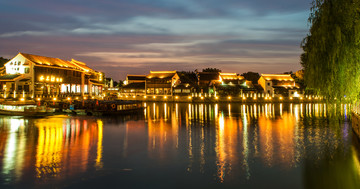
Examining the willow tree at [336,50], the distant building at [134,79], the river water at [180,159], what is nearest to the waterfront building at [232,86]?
the distant building at [134,79]

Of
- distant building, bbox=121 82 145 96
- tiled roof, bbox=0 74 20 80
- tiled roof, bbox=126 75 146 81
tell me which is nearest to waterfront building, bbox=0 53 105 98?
tiled roof, bbox=0 74 20 80

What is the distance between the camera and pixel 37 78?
218ft

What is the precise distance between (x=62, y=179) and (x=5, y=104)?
35667 millimetres

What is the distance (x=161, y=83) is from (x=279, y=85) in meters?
39.5

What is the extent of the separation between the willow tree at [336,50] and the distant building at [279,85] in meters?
83.1

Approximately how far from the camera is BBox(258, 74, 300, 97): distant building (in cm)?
9612

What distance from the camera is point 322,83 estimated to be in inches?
626

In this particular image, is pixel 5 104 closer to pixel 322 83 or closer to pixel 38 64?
pixel 38 64

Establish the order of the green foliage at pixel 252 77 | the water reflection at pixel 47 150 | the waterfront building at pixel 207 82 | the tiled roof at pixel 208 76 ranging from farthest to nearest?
the green foliage at pixel 252 77
the tiled roof at pixel 208 76
the waterfront building at pixel 207 82
the water reflection at pixel 47 150

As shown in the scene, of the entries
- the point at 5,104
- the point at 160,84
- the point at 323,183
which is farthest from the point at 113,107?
the point at 160,84

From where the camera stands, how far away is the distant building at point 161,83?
3743 inches

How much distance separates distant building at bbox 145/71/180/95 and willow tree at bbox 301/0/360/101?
79.0 metres

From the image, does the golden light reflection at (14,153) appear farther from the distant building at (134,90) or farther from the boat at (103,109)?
the distant building at (134,90)

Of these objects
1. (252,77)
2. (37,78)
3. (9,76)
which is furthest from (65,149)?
(252,77)
